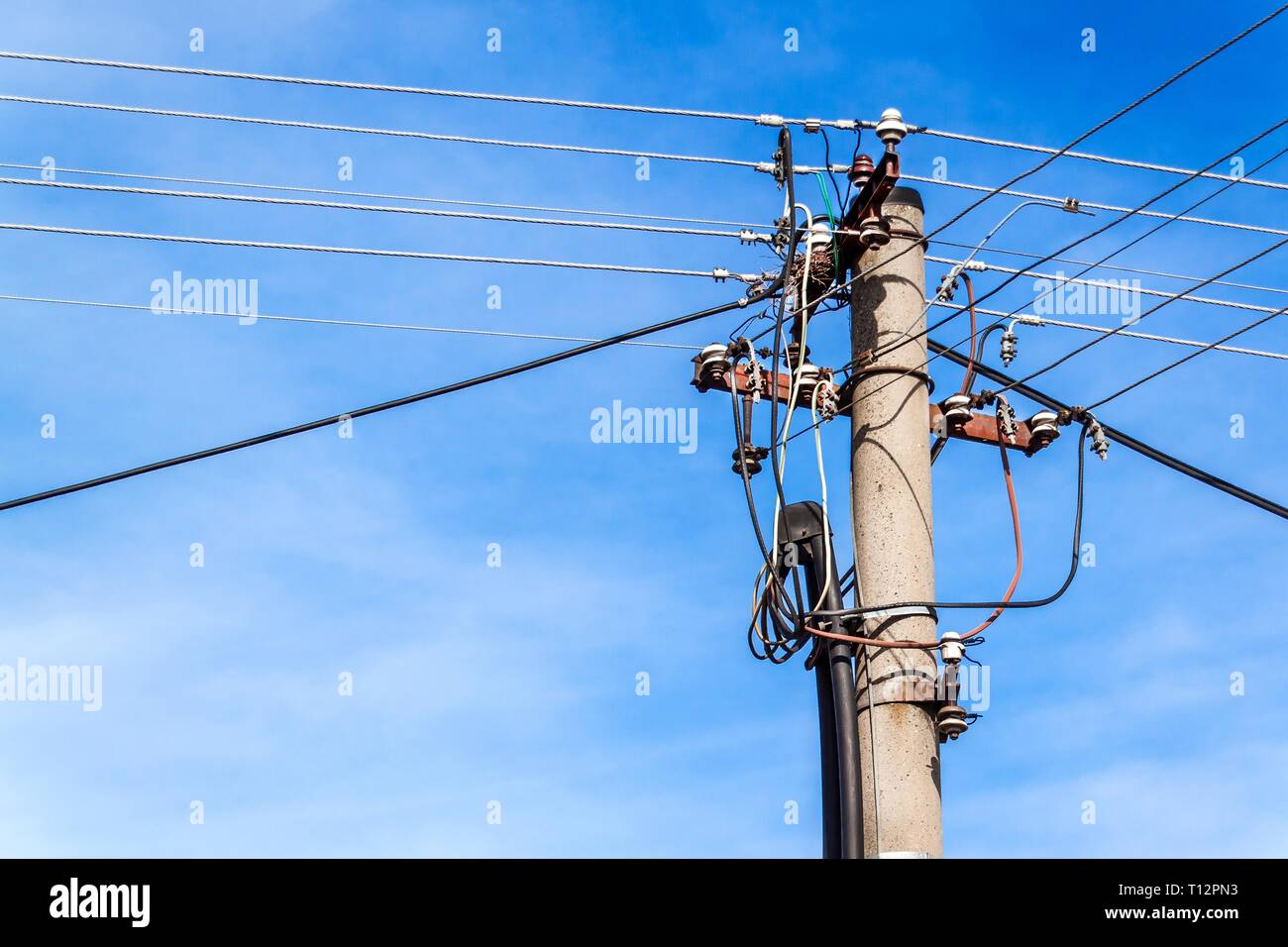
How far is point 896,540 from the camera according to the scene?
8.64 meters

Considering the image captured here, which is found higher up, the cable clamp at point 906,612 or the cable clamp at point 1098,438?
the cable clamp at point 1098,438

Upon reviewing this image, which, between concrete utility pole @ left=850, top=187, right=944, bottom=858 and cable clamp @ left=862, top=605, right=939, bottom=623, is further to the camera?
cable clamp @ left=862, top=605, right=939, bottom=623

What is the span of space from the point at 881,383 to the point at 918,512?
0.79m

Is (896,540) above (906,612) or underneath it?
above

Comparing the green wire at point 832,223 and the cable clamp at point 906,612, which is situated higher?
the green wire at point 832,223

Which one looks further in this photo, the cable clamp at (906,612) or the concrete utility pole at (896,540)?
the cable clamp at (906,612)

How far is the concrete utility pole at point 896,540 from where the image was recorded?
812 cm

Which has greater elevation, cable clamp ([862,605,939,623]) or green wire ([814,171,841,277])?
green wire ([814,171,841,277])

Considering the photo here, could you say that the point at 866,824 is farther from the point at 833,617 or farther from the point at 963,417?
the point at 963,417

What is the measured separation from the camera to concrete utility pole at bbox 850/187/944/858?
26.7ft

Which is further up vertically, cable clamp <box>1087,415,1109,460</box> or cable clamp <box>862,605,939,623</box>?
cable clamp <box>1087,415,1109,460</box>
